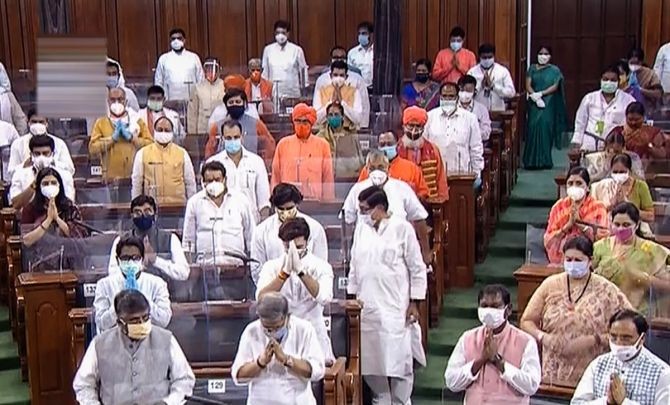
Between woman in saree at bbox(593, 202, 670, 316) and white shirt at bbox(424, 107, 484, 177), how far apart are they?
271 cm

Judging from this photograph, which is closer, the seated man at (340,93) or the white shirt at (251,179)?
the white shirt at (251,179)

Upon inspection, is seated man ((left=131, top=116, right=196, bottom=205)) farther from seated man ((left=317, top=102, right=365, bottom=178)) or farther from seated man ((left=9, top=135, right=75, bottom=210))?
seated man ((left=317, top=102, right=365, bottom=178))

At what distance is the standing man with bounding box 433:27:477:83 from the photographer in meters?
11.7

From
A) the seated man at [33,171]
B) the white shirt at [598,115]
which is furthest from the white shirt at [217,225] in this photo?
the white shirt at [598,115]

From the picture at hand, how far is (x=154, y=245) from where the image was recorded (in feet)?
22.0

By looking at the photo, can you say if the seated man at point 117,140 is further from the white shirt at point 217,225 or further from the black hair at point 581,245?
the black hair at point 581,245

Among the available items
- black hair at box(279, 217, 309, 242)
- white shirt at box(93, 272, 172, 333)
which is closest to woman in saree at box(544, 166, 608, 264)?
black hair at box(279, 217, 309, 242)

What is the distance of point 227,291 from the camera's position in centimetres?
659

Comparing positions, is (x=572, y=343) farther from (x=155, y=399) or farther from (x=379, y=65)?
(x=379, y=65)

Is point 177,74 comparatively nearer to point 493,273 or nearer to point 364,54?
point 364,54

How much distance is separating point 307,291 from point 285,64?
6.71 meters

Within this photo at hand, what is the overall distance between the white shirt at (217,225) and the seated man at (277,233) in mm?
513

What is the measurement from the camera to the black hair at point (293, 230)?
6004mm

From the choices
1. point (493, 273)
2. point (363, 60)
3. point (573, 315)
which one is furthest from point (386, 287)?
point (363, 60)
